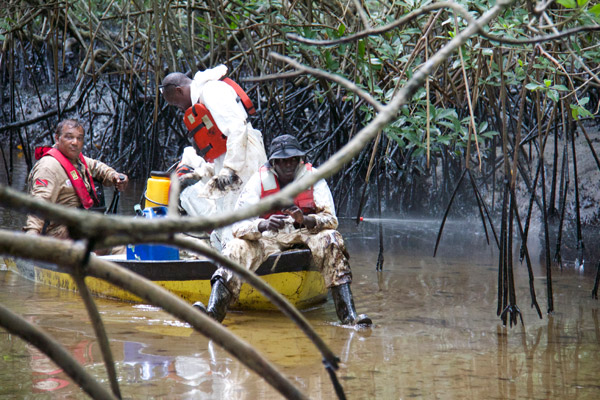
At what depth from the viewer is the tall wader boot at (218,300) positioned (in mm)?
3859

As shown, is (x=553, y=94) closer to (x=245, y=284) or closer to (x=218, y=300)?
(x=245, y=284)

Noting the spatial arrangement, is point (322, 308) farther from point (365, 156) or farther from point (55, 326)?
point (365, 156)

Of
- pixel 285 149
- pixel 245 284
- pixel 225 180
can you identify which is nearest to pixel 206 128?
pixel 225 180

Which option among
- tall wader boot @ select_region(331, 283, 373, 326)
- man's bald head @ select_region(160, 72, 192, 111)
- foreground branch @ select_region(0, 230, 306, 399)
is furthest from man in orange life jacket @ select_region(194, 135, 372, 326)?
foreground branch @ select_region(0, 230, 306, 399)

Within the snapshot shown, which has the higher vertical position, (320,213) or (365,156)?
(365,156)

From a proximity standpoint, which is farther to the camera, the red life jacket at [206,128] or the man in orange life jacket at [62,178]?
the man in orange life jacket at [62,178]

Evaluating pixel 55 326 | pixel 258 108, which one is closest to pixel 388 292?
pixel 55 326

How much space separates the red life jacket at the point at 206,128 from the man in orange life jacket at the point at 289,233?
0.45m

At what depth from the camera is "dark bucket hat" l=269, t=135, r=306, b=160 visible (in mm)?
4148

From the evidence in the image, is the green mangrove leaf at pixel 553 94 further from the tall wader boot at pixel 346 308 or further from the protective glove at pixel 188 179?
the protective glove at pixel 188 179

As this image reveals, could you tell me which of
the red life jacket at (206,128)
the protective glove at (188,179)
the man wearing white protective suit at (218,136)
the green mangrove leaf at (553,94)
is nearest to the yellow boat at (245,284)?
the man wearing white protective suit at (218,136)

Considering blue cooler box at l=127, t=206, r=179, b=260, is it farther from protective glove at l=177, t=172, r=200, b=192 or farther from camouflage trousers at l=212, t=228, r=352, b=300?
camouflage trousers at l=212, t=228, r=352, b=300

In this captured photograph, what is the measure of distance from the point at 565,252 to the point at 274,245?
3423 millimetres

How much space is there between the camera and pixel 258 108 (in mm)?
7535
